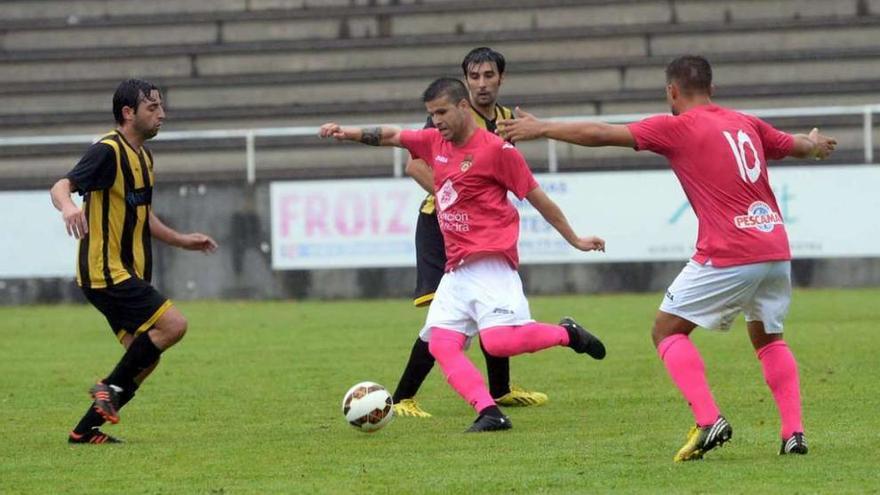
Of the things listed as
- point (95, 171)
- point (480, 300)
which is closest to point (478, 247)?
point (480, 300)

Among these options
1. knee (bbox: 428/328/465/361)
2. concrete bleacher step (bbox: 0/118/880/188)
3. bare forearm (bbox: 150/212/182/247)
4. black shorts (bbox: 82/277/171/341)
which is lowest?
concrete bleacher step (bbox: 0/118/880/188)

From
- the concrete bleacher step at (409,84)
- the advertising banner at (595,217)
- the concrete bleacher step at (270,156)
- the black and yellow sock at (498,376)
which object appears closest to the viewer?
the black and yellow sock at (498,376)

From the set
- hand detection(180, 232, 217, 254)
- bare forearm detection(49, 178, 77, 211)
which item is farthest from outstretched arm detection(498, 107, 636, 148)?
hand detection(180, 232, 217, 254)

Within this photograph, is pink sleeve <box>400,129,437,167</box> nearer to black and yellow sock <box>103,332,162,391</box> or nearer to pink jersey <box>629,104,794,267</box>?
black and yellow sock <box>103,332,162,391</box>

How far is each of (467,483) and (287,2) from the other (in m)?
22.0

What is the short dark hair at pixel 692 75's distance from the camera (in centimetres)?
757

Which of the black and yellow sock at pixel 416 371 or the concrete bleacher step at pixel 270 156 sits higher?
the black and yellow sock at pixel 416 371

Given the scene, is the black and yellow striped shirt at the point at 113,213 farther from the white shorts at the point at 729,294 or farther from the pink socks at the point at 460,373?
the white shorts at the point at 729,294

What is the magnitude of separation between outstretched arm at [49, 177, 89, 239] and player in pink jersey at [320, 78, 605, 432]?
4.58ft

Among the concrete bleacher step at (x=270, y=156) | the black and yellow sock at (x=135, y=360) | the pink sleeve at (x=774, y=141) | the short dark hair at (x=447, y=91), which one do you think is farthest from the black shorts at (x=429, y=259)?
the concrete bleacher step at (x=270, y=156)

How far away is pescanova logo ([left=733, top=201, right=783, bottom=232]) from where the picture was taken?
7.50 meters

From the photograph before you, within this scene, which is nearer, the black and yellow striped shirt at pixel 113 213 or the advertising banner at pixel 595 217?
the black and yellow striped shirt at pixel 113 213

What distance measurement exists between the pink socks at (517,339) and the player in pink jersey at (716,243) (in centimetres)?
119

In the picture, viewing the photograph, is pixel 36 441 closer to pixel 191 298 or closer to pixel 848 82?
pixel 191 298
